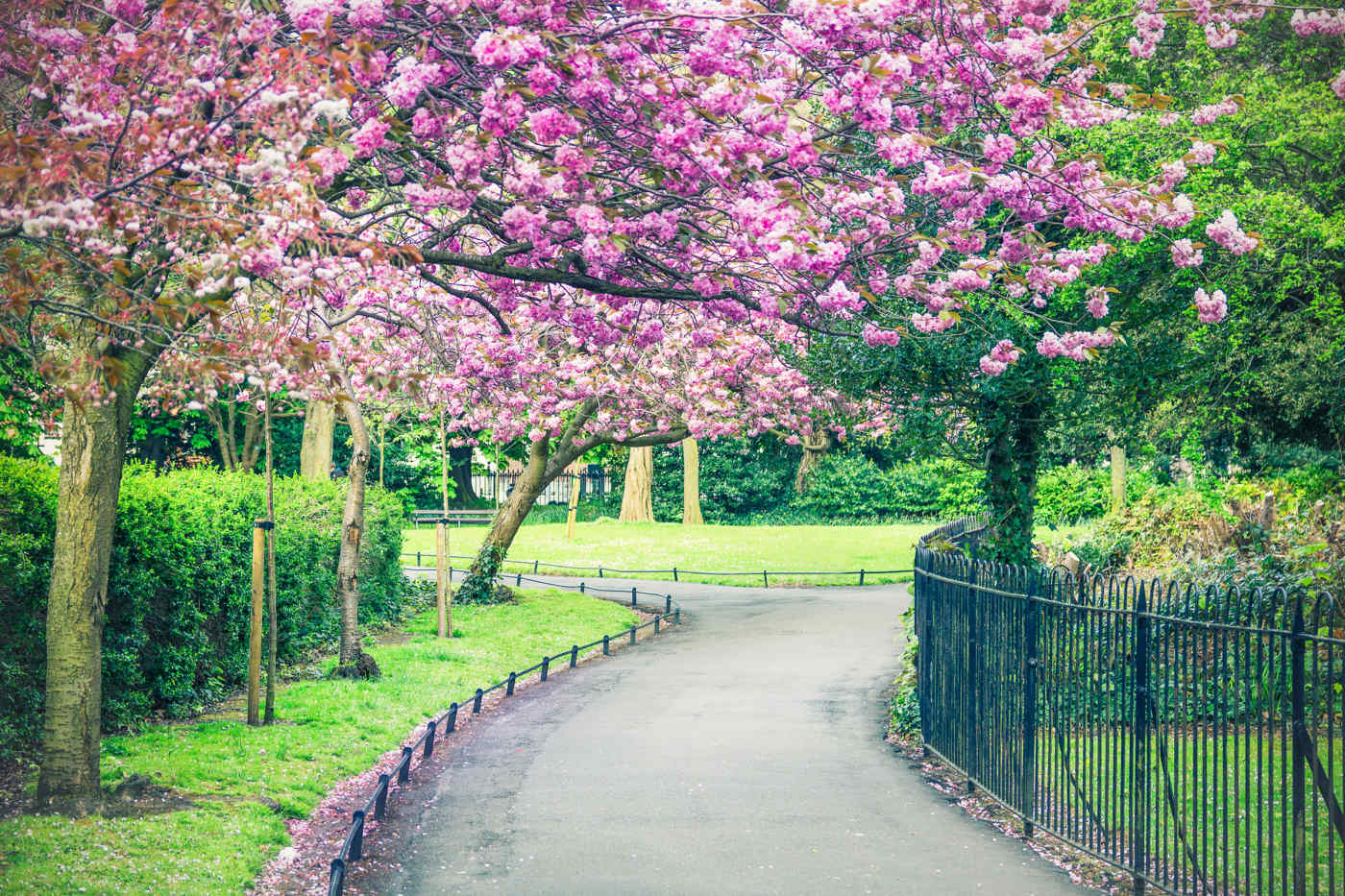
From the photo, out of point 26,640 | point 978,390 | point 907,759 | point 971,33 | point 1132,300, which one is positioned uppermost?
point 971,33

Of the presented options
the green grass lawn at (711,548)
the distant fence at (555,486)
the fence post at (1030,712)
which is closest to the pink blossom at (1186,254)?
the fence post at (1030,712)

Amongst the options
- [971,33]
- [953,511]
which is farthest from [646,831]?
[953,511]

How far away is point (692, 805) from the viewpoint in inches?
356

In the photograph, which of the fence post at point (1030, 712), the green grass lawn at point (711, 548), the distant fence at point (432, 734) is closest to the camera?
the distant fence at point (432, 734)

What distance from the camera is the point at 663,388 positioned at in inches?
864

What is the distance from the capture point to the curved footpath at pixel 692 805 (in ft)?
23.8

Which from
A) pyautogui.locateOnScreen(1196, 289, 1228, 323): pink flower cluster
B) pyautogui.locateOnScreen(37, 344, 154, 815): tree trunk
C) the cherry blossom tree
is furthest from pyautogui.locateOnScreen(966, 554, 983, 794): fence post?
pyautogui.locateOnScreen(37, 344, 154, 815): tree trunk

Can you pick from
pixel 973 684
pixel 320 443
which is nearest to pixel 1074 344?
pixel 973 684

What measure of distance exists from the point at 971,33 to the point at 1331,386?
16.2 meters

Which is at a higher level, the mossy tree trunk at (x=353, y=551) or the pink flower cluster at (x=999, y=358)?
the pink flower cluster at (x=999, y=358)

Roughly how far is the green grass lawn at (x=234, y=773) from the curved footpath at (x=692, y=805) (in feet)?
2.63

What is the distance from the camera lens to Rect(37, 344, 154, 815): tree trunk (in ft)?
25.0

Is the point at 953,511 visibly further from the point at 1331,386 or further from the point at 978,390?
the point at 978,390

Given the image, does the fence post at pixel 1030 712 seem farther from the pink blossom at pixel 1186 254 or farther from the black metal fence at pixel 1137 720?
the pink blossom at pixel 1186 254
